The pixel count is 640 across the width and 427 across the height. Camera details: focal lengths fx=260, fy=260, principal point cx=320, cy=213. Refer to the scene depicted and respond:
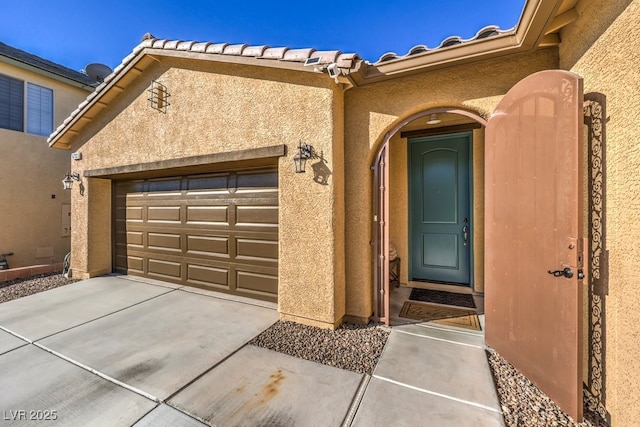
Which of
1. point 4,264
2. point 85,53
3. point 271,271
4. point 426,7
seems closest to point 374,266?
point 271,271

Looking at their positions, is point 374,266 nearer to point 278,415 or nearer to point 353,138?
point 353,138

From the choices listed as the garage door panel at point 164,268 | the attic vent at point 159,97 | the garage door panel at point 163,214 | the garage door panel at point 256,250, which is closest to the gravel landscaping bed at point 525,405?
the garage door panel at point 256,250

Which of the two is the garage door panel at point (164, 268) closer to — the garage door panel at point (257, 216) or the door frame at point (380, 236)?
the garage door panel at point (257, 216)

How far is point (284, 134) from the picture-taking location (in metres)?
4.03

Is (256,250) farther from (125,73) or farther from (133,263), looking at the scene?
(125,73)

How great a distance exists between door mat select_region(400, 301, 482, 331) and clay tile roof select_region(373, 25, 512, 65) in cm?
377

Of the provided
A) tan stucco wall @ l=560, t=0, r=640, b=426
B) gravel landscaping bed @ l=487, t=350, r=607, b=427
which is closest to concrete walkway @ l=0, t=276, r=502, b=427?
gravel landscaping bed @ l=487, t=350, r=607, b=427

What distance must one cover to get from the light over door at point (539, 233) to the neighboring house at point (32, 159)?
40.1 feet

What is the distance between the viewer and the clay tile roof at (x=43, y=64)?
783 cm

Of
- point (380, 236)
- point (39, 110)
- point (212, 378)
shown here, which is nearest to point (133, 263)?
point (212, 378)

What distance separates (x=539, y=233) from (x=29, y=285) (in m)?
9.77

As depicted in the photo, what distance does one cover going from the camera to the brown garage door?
481cm

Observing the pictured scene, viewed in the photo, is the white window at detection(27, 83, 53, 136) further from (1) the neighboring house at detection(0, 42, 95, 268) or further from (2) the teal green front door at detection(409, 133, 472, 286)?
(2) the teal green front door at detection(409, 133, 472, 286)

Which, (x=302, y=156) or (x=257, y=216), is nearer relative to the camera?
(x=302, y=156)
